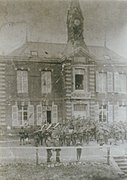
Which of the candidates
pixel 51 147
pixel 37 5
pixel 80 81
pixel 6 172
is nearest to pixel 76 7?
pixel 37 5

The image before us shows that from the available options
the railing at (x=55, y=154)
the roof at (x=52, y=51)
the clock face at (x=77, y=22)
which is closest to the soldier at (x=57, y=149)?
the railing at (x=55, y=154)

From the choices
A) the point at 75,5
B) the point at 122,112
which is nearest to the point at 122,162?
the point at 122,112

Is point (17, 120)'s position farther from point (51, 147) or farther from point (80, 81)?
point (80, 81)

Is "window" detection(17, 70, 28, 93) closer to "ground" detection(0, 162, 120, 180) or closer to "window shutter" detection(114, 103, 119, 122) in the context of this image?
"ground" detection(0, 162, 120, 180)

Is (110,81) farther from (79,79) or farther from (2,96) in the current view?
(2,96)

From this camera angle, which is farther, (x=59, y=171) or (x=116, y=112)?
(x=116, y=112)

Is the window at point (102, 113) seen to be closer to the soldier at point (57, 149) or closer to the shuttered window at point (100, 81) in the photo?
the shuttered window at point (100, 81)
